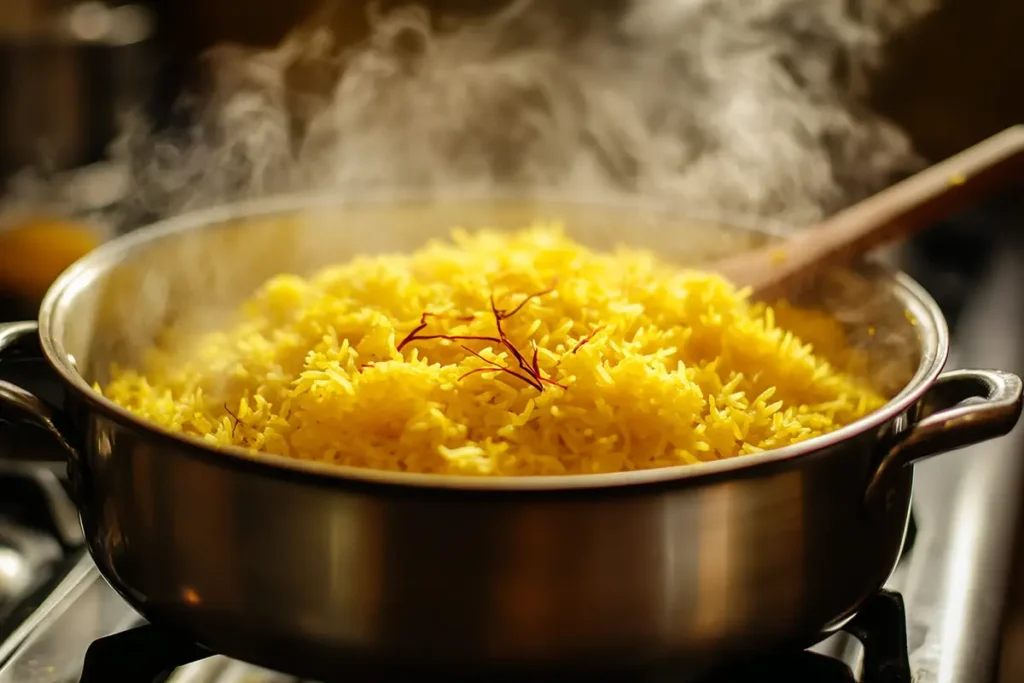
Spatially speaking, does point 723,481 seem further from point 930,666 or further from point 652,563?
point 930,666

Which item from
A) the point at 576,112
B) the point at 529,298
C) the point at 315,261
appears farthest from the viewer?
the point at 576,112

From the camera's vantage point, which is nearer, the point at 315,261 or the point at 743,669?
the point at 743,669

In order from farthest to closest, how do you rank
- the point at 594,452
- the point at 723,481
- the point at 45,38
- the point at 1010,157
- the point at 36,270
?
1. the point at 45,38
2. the point at 36,270
3. the point at 1010,157
4. the point at 594,452
5. the point at 723,481

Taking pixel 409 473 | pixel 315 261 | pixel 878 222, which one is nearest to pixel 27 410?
pixel 409 473

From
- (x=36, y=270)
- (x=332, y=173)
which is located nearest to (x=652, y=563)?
(x=36, y=270)

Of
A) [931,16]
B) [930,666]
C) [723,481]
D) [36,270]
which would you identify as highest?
[931,16]

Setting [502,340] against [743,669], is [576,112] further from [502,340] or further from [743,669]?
[743,669]

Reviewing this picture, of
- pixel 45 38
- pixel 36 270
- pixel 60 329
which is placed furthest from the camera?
pixel 45 38

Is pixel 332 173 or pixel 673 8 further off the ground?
pixel 673 8

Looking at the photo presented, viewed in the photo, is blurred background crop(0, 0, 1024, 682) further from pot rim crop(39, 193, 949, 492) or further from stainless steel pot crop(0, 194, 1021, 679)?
stainless steel pot crop(0, 194, 1021, 679)
